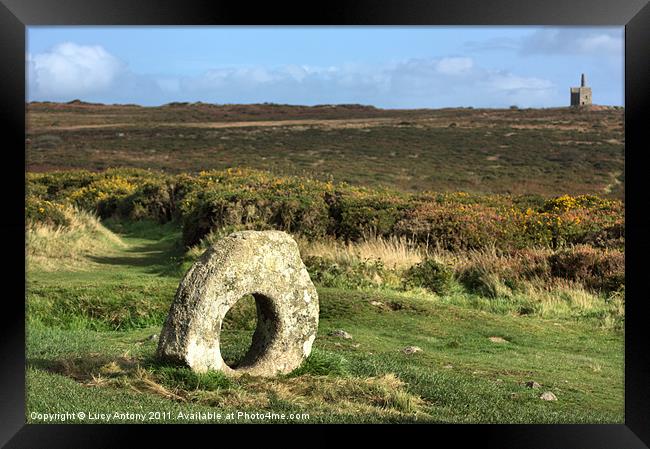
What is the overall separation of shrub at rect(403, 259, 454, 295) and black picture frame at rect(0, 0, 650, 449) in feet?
26.8

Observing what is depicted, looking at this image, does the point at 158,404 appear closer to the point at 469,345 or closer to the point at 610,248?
the point at 469,345

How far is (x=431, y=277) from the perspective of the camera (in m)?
15.9

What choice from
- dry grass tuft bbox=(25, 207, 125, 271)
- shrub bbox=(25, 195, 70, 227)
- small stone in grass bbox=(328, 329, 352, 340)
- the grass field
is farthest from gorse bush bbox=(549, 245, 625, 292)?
shrub bbox=(25, 195, 70, 227)

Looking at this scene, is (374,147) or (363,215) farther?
(374,147)

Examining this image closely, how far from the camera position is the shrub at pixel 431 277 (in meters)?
15.8

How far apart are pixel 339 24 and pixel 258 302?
3132 millimetres

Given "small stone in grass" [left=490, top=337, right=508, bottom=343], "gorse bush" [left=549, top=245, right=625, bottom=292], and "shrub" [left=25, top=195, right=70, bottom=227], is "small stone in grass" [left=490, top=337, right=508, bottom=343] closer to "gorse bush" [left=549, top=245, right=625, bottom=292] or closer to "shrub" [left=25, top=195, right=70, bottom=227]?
"gorse bush" [left=549, top=245, right=625, bottom=292]

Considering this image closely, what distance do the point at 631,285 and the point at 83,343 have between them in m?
6.95

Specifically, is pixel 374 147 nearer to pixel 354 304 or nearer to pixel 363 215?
pixel 363 215

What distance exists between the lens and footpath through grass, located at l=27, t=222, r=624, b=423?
763 cm

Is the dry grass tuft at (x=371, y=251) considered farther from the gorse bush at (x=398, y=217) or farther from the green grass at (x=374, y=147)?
the green grass at (x=374, y=147)

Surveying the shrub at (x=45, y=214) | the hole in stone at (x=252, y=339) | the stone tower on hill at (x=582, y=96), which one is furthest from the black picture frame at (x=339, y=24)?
the stone tower on hill at (x=582, y=96)

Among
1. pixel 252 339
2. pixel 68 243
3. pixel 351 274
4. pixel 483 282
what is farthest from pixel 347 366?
pixel 68 243

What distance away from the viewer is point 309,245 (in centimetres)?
1853
